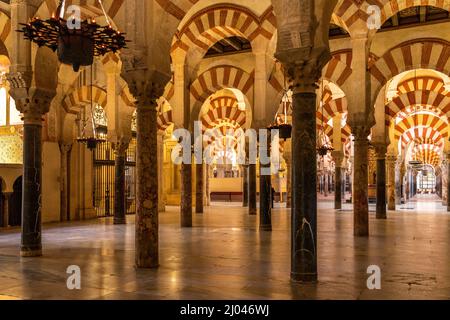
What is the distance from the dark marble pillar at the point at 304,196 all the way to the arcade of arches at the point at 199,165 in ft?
0.04

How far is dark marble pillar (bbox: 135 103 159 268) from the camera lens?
165 inches

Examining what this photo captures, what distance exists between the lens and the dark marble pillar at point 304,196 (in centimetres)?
358

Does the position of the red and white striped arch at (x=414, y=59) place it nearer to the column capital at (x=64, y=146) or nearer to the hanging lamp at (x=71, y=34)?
the hanging lamp at (x=71, y=34)

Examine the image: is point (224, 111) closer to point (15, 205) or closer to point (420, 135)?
point (15, 205)

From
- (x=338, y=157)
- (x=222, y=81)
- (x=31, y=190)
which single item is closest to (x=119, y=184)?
(x=222, y=81)

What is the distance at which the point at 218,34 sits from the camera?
8.22m

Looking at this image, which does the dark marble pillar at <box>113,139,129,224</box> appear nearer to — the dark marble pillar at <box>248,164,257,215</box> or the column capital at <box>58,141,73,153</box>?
the column capital at <box>58,141,73,153</box>

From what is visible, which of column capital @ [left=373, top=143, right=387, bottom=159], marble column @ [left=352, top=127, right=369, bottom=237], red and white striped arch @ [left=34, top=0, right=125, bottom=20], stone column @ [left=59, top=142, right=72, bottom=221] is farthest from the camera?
column capital @ [left=373, top=143, right=387, bottom=159]

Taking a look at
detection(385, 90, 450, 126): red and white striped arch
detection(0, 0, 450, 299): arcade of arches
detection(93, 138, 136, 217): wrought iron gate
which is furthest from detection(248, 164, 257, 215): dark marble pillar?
detection(385, 90, 450, 126): red and white striped arch

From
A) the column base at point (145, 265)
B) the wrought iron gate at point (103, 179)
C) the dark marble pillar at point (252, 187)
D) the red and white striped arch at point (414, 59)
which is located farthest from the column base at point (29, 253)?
the red and white striped arch at point (414, 59)

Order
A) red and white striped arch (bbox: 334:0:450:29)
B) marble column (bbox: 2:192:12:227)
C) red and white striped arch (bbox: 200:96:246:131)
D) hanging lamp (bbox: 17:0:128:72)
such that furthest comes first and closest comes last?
red and white striped arch (bbox: 200:96:246:131), marble column (bbox: 2:192:12:227), red and white striped arch (bbox: 334:0:450:29), hanging lamp (bbox: 17:0:128:72)

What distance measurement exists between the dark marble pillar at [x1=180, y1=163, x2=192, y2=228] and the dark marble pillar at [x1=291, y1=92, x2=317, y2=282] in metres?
4.29

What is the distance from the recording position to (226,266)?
4289mm

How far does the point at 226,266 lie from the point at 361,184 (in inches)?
122
